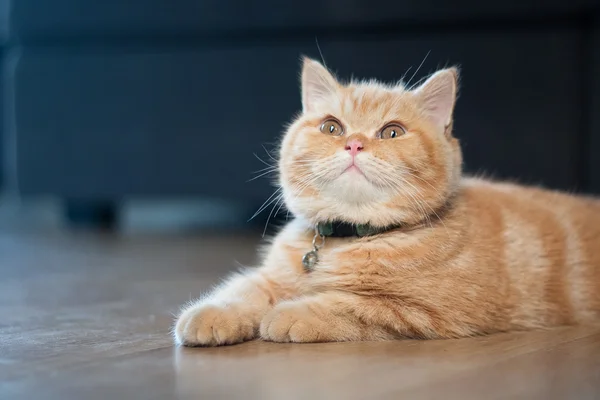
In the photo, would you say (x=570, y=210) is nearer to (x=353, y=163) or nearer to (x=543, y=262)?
(x=543, y=262)

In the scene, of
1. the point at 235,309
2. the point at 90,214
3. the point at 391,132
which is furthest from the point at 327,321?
the point at 90,214

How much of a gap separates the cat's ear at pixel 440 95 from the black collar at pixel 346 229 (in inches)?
12.0

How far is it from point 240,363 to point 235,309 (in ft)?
0.78

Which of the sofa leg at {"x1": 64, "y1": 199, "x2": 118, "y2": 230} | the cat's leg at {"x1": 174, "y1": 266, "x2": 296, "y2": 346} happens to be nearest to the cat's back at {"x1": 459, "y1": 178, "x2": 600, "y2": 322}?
the cat's leg at {"x1": 174, "y1": 266, "x2": 296, "y2": 346}

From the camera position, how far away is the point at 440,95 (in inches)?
71.5

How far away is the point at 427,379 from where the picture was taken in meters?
1.26

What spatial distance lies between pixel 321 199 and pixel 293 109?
5.75 ft

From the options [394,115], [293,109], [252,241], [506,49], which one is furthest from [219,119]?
[394,115]

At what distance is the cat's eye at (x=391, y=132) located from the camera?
1.72 meters

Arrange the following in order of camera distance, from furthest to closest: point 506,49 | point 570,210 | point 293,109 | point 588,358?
1. point 293,109
2. point 506,49
3. point 570,210
4. point 588,358

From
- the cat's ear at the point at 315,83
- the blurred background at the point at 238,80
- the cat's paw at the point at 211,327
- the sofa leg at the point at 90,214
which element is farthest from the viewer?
the sofa leg at the point at 90,214

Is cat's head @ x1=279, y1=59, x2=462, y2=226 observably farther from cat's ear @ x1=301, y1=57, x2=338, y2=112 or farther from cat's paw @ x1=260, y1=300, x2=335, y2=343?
cat's paw @ x1=260, y1=300, x2=335, y2=343

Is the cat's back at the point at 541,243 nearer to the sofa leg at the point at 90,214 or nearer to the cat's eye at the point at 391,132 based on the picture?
the cat's eye at the point at 391,132

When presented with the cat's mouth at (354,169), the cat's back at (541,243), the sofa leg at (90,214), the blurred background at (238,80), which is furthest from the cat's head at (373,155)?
the sofa leg at (90,214)
